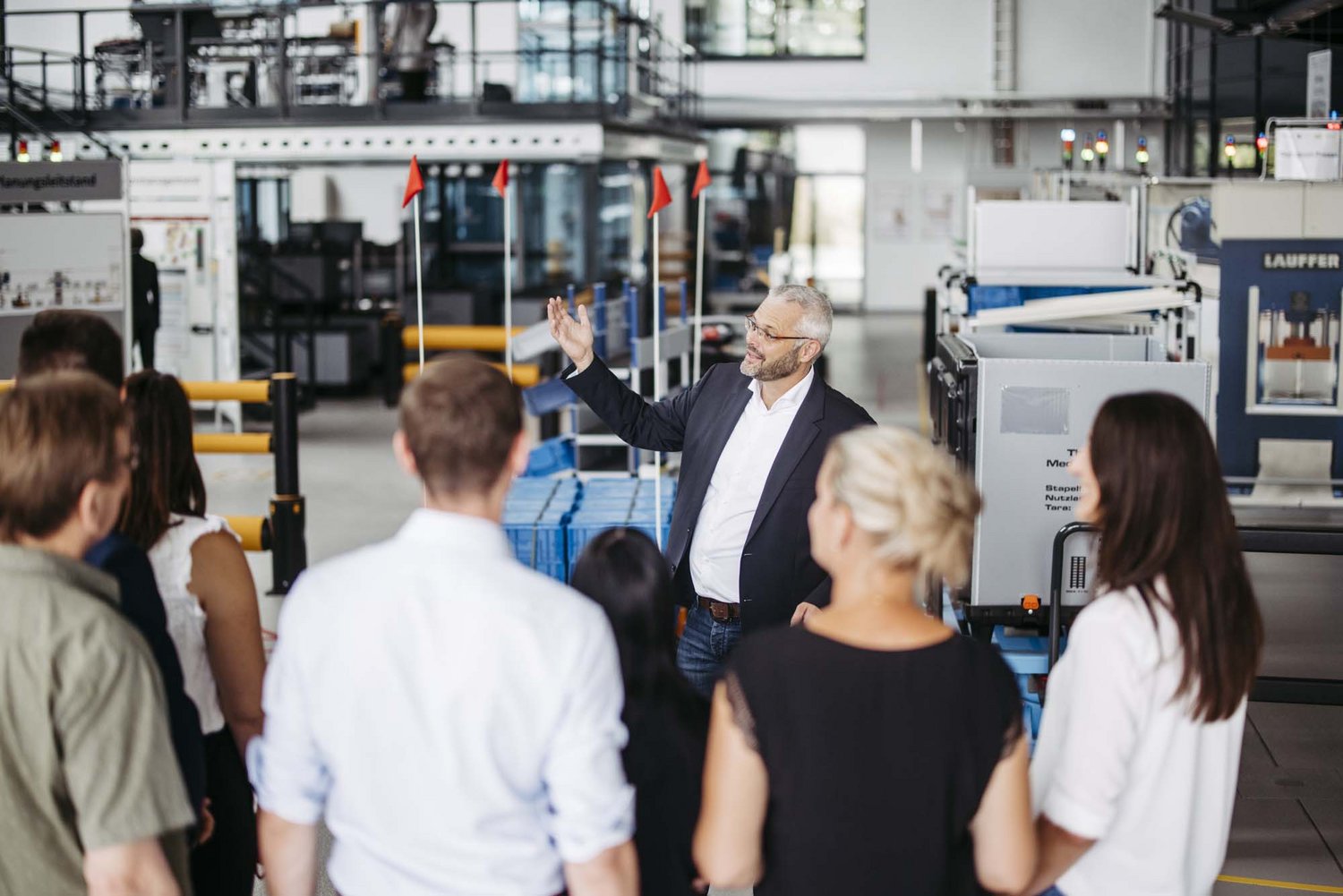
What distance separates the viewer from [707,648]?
4145mm

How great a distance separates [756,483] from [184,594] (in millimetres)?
1749

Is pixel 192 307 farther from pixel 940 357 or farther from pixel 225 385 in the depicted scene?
pixel 940 357

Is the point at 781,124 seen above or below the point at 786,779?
above

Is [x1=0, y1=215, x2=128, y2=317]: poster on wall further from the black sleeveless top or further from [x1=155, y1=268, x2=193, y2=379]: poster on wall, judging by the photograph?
the black sleeveless top

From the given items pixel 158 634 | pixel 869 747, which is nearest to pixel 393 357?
pixel 158 634

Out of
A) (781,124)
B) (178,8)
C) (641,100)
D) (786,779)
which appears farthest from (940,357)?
(781,124)

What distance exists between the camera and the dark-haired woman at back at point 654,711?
2.41 meters

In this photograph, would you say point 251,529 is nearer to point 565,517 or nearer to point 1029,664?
point 565,517

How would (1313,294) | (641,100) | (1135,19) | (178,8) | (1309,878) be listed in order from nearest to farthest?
(1309,878) < (1313,294) < (178,8) < (641,100) < (1135,19)

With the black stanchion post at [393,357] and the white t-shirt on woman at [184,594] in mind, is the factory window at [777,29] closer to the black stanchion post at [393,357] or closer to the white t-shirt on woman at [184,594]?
the black stanchion post at [393,357]

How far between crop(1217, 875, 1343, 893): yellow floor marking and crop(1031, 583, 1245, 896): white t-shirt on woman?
2.27 metres

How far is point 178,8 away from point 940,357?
12638 millimetres

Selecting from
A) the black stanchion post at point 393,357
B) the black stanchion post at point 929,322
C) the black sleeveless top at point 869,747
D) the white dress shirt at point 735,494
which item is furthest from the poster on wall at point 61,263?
the black stanchion post at point 393,357

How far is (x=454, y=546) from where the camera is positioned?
217 centimetres
